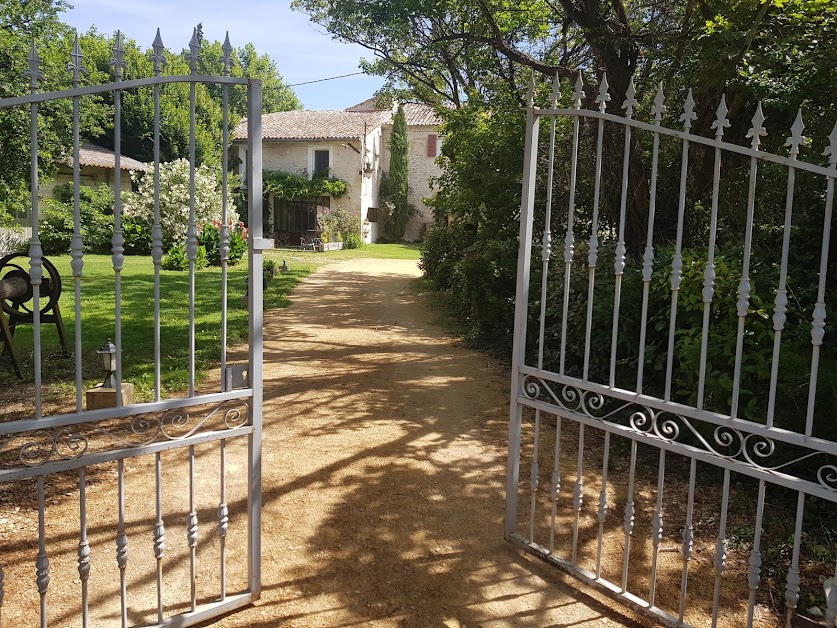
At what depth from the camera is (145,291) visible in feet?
42.8

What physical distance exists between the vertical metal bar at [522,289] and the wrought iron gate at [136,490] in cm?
143

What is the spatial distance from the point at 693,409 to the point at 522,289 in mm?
1180

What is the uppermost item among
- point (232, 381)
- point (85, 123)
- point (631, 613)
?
point (85, 123)

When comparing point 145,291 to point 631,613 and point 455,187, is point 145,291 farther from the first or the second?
point 631,613

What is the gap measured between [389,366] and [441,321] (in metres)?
Answer: 3.41

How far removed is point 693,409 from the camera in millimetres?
2943

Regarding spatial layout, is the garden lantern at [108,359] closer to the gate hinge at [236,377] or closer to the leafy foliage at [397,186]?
the gate hinge at [236,377]

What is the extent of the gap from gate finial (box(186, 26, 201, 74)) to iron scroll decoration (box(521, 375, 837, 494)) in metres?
2.24

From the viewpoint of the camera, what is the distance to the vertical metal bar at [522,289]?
12.1ft

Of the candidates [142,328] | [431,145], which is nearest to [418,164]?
[431,145]

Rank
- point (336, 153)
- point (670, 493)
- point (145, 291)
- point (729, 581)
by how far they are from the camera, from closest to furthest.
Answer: point (729, 581) < point (670, 493) < point (145, 291) < point (336, 153)

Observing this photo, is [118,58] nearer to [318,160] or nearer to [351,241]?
[351,241]

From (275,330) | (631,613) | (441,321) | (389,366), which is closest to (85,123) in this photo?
(275,330)

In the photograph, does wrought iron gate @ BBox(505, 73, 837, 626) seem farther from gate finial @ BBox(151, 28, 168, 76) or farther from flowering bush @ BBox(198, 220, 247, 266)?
flowering bush @ BBox(198, 220, 247, 266)
